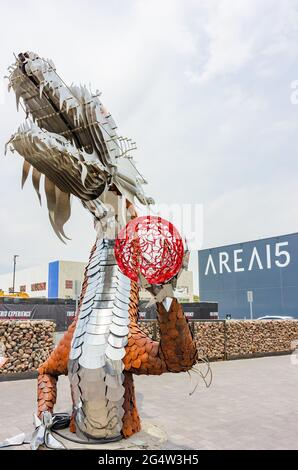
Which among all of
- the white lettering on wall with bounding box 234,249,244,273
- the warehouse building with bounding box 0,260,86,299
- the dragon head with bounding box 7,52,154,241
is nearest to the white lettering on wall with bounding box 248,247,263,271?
the white lettering on wall with bounding box 234,249,244,273

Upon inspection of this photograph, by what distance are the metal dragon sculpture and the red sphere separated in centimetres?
38

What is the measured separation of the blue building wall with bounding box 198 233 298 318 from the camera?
2145cm

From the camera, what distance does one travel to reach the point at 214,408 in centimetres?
→ 618

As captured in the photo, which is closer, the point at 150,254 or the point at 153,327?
the point at 150,254

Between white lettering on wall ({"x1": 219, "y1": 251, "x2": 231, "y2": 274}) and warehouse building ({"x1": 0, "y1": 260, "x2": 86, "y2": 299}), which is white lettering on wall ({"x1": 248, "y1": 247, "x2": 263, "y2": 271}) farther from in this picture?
warehouse building ({"x1": 0, "y1": 260, "x2": 86, "y2": 299})

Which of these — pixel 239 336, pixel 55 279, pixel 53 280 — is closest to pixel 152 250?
pixel 239 336

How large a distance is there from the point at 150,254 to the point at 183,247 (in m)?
0.21

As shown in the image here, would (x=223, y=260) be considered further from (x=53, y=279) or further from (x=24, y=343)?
(x=24, y=343)

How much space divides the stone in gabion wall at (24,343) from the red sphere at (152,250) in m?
6.55

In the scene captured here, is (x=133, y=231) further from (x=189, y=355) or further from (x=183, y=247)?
(x=189, y=355)

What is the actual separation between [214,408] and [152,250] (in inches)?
173
